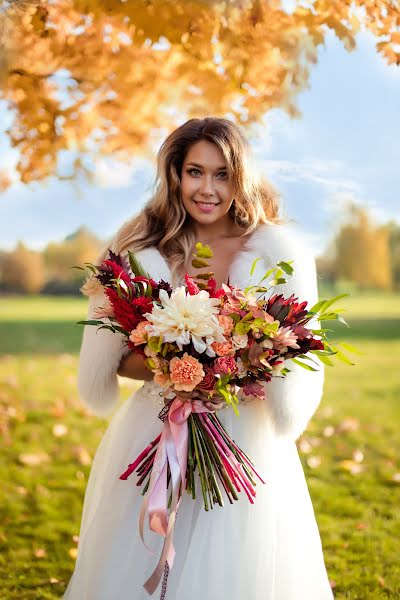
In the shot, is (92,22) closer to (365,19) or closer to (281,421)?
(365,19)

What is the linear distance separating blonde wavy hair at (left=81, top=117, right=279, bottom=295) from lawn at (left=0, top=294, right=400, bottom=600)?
1941 mm

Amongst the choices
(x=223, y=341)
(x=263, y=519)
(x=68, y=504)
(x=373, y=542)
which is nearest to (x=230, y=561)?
(x=263, y=519)

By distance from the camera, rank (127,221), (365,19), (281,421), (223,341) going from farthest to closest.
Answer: (365,19) < (127,221) < (281,421) < (223,341)

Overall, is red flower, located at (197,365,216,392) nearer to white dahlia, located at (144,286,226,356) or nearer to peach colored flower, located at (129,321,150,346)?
white dahlia, located at (144,286,226,356)

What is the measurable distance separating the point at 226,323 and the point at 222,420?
0.69m

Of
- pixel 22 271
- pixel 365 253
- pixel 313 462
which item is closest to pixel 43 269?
pixel 22 271

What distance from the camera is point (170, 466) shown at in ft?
7.08

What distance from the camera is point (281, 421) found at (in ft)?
8.32

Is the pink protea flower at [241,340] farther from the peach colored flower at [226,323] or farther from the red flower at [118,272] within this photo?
the red flower at [118,272]

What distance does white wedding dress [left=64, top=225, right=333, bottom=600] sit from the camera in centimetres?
236

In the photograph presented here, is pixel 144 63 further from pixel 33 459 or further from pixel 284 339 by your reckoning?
pixel 33 459

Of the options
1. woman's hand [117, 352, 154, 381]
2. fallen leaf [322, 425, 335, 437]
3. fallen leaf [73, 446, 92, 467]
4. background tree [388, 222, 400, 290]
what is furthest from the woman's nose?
background tree [388, 222, 400, 290]

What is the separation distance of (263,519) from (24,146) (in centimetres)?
301

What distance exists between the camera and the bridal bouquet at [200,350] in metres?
1.93
